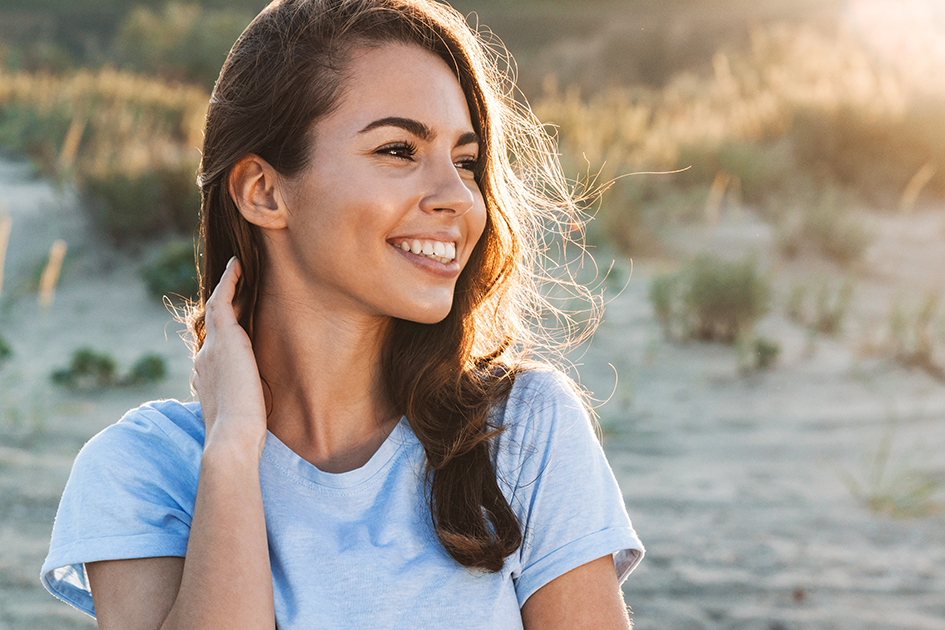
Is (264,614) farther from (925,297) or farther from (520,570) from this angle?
(925,297)

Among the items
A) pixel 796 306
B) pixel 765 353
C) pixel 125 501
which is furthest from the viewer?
pixel 796 306

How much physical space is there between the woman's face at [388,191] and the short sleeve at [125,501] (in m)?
0.50

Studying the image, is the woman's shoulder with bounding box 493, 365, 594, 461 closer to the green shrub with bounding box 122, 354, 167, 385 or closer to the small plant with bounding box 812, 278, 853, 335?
the green shrub with bounding box 122, 354, 167, 385

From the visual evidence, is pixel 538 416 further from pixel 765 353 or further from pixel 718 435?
pixel 765 353

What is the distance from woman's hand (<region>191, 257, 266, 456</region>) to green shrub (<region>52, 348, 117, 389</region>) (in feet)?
15.1

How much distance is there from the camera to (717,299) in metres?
7.11

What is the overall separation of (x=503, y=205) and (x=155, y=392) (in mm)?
4752

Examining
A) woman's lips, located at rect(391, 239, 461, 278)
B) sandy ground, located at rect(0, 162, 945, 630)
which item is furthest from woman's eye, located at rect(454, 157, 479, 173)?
sandy ground, located at rect(0, 162, 945, 630)

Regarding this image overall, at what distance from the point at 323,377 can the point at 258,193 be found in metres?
0.46

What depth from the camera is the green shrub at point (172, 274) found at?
7414 mm

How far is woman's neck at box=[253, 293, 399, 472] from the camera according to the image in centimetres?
211

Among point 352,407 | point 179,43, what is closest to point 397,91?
point 352,407

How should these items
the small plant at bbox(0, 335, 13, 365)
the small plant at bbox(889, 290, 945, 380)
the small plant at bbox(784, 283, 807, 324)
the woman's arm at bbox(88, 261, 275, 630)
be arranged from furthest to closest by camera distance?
the small plant at bbox(784, 283, 807, 324), the small plant at bbox(889, 290, 945, 380), the small plant at bbox(0, 335, 13, 365), the woman's arm at bbox(88, 261, 275, 630)

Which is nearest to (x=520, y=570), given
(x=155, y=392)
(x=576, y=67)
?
(x=155, y=392)
